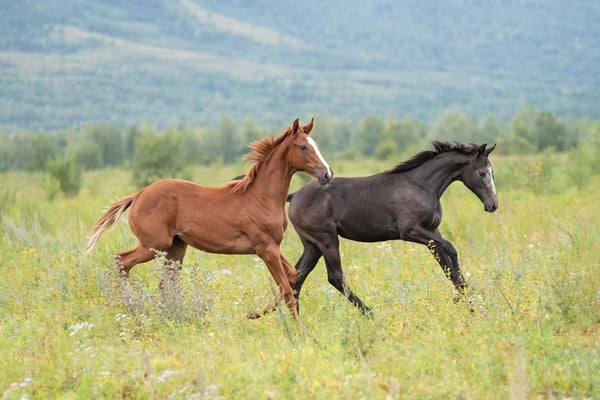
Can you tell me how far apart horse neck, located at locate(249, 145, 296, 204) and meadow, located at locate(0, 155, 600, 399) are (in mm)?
1031

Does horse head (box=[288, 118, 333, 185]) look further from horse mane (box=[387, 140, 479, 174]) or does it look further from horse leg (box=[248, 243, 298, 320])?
horse mane (box=[387, 140, 479, 174])

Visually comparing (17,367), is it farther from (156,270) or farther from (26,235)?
(26,235)

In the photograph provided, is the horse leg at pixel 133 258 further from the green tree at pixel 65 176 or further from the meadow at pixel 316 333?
the green tree at pixel 65 176

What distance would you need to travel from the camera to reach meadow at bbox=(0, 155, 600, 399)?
6.52m

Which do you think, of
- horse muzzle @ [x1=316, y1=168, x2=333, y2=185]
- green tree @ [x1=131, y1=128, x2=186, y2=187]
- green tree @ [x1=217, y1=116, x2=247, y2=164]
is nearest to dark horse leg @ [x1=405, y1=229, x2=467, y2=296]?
horse muzzle @ [x1=316, y1=168, x2=333, y2=185]

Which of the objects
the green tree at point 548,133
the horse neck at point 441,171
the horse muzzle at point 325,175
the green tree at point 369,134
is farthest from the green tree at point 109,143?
the horse muzzle at point 325,175

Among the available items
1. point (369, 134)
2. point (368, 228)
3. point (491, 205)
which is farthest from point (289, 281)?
point (369, 134)

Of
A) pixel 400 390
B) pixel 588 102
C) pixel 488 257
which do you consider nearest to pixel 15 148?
pixel 488 257

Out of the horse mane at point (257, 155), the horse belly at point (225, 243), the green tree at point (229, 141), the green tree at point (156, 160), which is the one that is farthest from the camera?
the green tree at point (229, 141)

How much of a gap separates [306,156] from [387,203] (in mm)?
1494

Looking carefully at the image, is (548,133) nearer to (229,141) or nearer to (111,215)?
(111,215)

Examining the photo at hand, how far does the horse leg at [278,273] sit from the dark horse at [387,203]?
0.86 meters

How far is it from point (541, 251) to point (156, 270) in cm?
511

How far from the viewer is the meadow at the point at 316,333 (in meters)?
6.52
